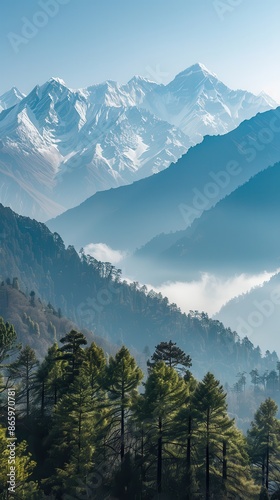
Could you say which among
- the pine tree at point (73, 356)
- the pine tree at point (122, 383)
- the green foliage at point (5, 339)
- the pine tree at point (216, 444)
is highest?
the green foliage at point (5, 339)

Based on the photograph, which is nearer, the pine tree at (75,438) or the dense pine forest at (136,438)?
the pine tree at (75,438)

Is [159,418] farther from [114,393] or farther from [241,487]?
[241,487]

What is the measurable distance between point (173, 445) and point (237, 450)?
22.5ft

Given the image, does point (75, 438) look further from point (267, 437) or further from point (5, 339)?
point (267, 437)

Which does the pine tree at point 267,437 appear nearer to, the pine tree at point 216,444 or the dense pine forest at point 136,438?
the dense pine forest at point 136,438

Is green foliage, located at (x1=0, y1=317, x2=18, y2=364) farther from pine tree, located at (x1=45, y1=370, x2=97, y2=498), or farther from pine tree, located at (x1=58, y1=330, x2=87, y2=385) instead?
pine tree, located at (x1=45, y1=370, x2=97, y2=498)

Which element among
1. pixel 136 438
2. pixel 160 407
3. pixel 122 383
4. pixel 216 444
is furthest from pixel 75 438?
pixel 216 444

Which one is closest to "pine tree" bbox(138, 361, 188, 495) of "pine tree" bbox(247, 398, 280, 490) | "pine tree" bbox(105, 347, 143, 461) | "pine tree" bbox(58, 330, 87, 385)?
"pine tree" bbox(105, 347, 143, 461)

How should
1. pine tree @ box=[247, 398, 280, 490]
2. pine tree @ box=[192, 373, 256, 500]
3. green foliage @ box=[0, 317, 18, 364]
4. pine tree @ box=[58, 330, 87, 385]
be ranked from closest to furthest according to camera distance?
pine tree @ box=[192, 373, 256, 500] → pine tree @ box=[58, 330, 87, 385] → pine tree @ box=[247, 398, 280, 490] → green foliage @ box=[0, 317, 18, 364]

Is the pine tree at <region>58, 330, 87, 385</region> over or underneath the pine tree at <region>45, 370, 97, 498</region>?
over

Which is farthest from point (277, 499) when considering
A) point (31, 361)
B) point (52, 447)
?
point (31, 361)

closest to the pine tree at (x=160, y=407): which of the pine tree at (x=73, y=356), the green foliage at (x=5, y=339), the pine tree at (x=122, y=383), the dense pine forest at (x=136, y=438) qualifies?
the dense pine forest at (x=136, y=438)

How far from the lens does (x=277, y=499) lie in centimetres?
5550

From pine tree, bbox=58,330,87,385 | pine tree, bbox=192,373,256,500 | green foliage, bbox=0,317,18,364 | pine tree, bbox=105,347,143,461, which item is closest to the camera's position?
pine tree, bbox=192,373,256,500
